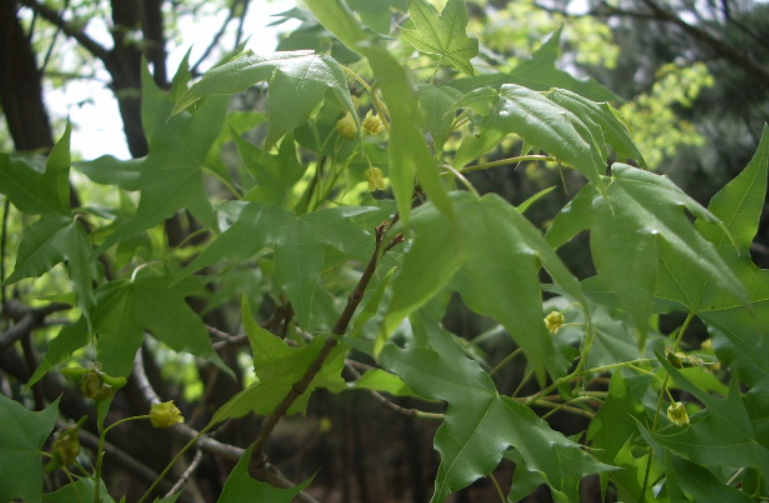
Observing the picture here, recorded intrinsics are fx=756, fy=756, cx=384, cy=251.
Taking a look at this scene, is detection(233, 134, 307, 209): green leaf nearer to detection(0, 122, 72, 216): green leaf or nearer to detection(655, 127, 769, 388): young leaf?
detection(0, 122, 72, 216): green leaf

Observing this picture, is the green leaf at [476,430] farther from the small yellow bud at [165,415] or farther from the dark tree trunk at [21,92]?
the dark tree trunk at [21,92]

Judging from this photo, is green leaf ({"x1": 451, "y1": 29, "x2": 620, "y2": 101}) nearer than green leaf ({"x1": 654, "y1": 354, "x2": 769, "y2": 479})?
No

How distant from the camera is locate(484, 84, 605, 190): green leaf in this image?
0.44 meters

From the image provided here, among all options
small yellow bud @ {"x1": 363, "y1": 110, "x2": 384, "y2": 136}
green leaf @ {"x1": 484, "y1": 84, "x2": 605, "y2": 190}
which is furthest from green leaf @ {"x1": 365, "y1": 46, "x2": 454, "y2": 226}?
small yellow bud @ {"x1": 363, "y1": 110, "x2": 384, "y2": 136}

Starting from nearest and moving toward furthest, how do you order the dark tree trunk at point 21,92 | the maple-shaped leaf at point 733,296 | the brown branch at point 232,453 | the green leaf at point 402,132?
the green leaf at point 402,132 → the maple-shaped leaf at point 733,296 → the brown branch at point 232,453 → the dark tree trunk at point 21,92

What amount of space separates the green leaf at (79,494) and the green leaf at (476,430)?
0.76ft

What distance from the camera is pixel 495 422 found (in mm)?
575

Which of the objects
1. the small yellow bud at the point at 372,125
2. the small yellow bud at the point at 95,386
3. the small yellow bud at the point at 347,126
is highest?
the small yellow bud at the point at 372,125

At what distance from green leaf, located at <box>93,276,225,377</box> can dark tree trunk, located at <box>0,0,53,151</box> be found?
0.78m

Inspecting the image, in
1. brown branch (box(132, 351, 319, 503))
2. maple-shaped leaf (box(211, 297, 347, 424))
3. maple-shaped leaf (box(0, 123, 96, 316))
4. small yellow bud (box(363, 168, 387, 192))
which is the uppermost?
small yellow bud (box(363, 168, 387, 192))

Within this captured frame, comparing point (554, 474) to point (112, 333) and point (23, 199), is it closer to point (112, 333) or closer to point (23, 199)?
point (112, 333)

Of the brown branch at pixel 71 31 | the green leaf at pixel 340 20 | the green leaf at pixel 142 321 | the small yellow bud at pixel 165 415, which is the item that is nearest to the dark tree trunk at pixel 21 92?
the brown branch at pixel 71 31

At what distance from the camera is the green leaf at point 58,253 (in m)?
0.71

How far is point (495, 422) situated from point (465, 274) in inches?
4.5
